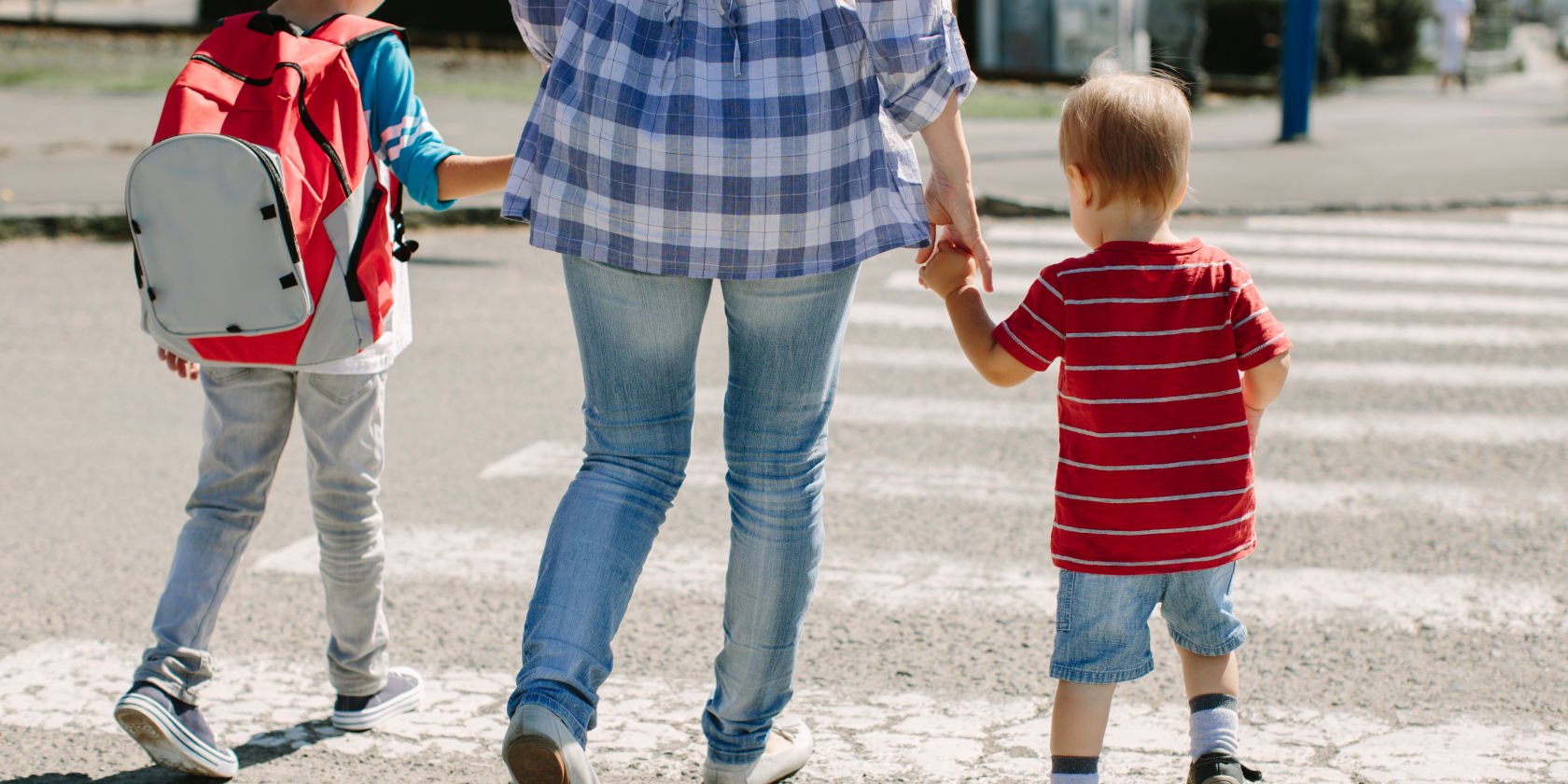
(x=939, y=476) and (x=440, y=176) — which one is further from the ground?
(x=440, y=176)

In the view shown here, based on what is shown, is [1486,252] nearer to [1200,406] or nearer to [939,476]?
[939,476]

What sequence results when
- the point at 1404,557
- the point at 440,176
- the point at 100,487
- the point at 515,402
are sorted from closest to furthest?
the point at 440,176 < the point at 1404,557 < the point at 100,487 < the point at 515,402

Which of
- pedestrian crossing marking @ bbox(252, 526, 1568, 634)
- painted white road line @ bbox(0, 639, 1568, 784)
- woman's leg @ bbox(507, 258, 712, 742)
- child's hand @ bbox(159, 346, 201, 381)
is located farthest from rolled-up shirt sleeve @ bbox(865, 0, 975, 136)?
pedestrian crossing marking @ bbox(252, 526, 1568, 634)

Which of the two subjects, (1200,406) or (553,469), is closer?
(1200,406)

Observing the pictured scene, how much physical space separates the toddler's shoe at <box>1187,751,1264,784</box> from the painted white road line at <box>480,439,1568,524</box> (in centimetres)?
209

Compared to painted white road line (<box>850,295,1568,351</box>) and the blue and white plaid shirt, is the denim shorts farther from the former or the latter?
painted white road line (<box>850,295,1568,351</box>)

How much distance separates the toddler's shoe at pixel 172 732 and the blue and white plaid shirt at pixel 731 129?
1.18m

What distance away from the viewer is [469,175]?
305 cm

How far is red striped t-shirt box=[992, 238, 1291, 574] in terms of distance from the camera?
2701mm

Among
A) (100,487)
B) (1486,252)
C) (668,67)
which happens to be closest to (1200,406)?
(668,67)

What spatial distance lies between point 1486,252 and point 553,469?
20.8 ft

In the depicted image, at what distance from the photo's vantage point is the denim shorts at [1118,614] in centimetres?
278

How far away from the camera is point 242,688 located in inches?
144

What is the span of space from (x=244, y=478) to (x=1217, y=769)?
73.3 inches
